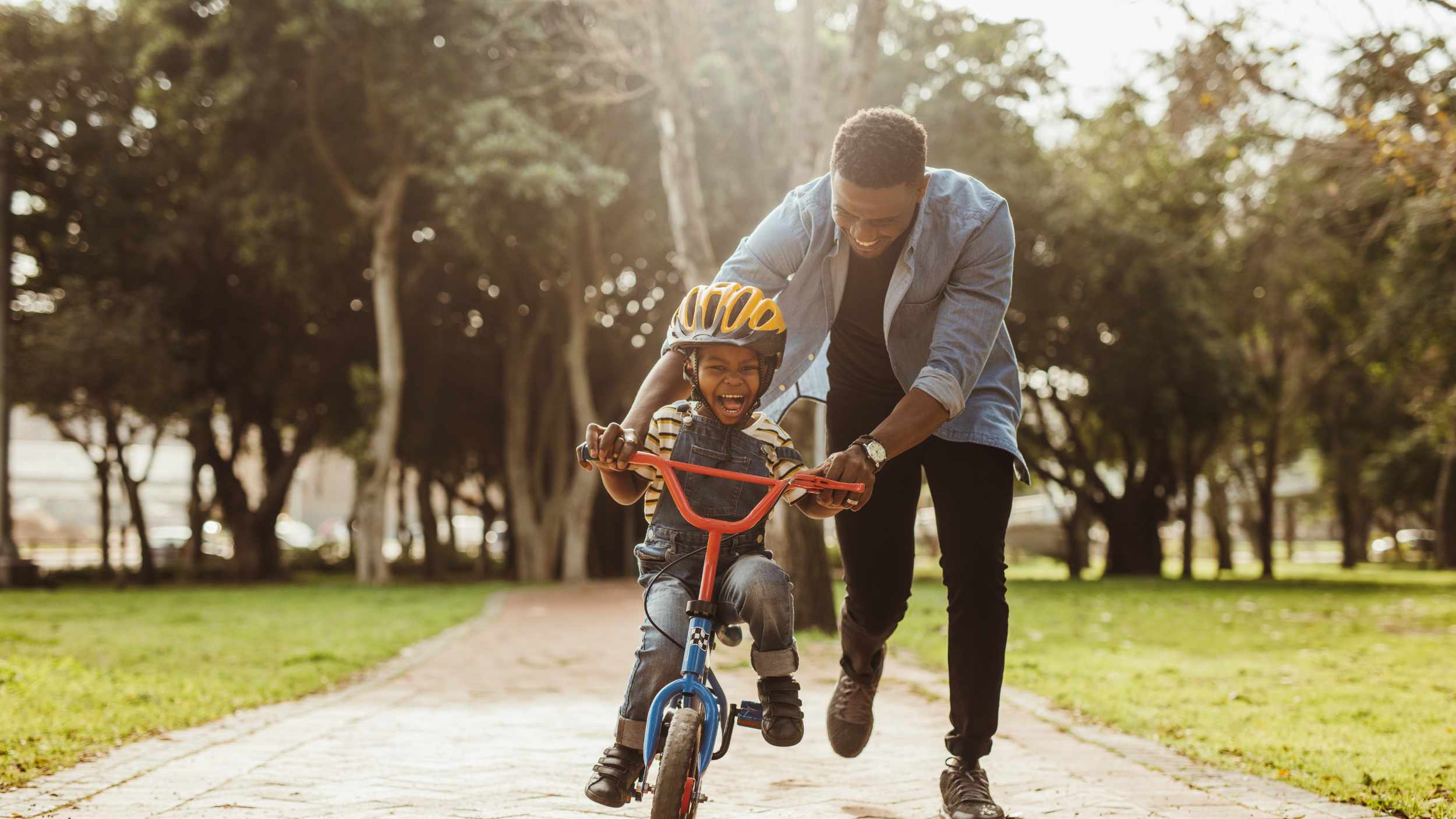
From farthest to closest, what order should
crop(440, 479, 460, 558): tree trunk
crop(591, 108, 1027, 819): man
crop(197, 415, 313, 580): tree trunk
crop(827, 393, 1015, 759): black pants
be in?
crop(440, 479, 460, 558): tree trunk, crop(197, 415, 313, 580): tree trunk, crop(827, 393, 1015, 759): black pants, crop(591, 108, 1027, 819): man

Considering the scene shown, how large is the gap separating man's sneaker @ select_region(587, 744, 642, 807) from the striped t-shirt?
64cm

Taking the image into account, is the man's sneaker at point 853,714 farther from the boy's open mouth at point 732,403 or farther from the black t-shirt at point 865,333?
the boy's open mouth at point 732,403

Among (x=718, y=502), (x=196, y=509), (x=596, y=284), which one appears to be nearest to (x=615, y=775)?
(x=718, y=502)

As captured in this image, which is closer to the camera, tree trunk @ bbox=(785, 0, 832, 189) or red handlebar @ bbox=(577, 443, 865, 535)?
red handlebar @ bbox=(577, 443, 865, 535)

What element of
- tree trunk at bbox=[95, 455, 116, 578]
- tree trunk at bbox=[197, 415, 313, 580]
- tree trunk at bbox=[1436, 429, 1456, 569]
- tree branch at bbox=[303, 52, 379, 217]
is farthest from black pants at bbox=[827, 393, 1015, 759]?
tree trunk at bbox=[1436, 429, 1456, 569]

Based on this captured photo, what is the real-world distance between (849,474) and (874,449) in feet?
0.49

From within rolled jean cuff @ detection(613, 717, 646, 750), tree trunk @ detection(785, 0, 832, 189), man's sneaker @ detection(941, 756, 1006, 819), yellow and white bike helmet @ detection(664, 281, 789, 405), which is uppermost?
tree trunk @ detection(785, 0, 832, 189)

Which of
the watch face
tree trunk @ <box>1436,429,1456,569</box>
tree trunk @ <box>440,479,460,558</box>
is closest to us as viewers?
the watch face

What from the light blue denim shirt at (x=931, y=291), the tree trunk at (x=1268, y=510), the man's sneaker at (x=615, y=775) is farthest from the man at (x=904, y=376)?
the tree trunk at (x=1268, y=510)

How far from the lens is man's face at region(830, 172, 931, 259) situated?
3.38 metres

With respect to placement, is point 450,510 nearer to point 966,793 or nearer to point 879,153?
point 966,793

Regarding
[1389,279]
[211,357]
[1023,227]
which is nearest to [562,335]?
[211,357]

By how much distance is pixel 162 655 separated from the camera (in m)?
9.11

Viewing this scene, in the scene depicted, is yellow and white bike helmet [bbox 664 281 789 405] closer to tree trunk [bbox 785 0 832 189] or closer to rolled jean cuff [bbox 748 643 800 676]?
rolled jean cuff [bbox 748 643 800 676]
